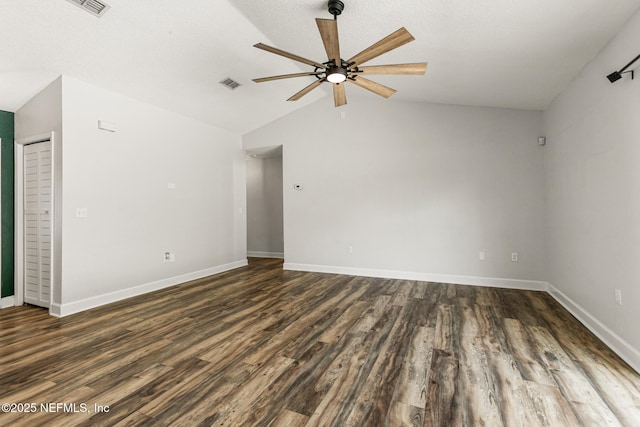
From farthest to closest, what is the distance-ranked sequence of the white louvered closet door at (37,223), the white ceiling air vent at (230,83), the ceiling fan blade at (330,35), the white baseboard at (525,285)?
the white ceiling air vent at (230,83) < the white louvered closet door at (37,223) < the white baseboard at (525,285) < the ceiling fan blade at (330,35)

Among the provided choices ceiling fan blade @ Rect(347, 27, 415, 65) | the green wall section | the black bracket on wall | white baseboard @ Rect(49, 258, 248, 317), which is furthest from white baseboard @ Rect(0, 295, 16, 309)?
the black bracket on wall

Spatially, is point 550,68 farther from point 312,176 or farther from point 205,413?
point 205,413

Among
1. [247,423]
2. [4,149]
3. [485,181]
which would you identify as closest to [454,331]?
[247,423]

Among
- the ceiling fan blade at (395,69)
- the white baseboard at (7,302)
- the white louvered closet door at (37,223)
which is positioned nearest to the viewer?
the ceiling fan blade at (395,69)

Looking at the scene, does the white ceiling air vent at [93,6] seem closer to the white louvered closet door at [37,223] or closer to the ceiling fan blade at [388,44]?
the white louvered closet door at [37,223]

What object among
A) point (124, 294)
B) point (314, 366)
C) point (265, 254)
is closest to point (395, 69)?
point (314, 366)

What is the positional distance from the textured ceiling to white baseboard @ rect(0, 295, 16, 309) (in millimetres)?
2479

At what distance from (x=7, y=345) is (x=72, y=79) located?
2.90m

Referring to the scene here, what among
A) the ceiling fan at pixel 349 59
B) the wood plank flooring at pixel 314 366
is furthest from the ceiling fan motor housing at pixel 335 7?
the wood plank flooring at pixel 314 366

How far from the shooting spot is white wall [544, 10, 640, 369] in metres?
2.24

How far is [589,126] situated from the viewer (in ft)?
9.50

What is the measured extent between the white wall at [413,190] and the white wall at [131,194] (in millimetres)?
1400

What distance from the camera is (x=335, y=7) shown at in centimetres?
259

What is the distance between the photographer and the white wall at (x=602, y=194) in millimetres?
2238
